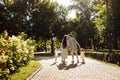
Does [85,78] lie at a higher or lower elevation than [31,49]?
lower

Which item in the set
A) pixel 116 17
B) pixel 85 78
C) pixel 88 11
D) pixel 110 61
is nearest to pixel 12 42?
pixel 85 78

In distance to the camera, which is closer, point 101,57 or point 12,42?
point 12,42

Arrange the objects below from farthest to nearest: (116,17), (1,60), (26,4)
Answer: (26,4) → (116,17) → (1,60)

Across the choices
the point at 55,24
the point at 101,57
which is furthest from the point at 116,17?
the point at 55,24

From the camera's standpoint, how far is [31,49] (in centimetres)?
2378

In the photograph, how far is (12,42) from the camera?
17.0 metres

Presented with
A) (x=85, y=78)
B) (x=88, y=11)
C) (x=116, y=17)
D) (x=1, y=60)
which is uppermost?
(x=88, y=11)

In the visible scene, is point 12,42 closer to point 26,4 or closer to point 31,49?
point 31,49

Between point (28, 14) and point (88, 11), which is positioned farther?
point (88, 11)

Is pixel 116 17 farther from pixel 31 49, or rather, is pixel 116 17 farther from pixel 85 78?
pixel 85 78

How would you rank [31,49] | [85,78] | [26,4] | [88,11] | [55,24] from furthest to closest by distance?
1. [55,24]
2. [88,11]
3. [26,4]
4. [31,49]
5. [85,78]

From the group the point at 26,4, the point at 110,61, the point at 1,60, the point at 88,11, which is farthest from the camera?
the point at 88,11

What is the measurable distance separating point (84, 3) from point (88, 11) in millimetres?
2095

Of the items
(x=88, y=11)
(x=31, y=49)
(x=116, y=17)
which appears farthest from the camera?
(x=88, y=11)
